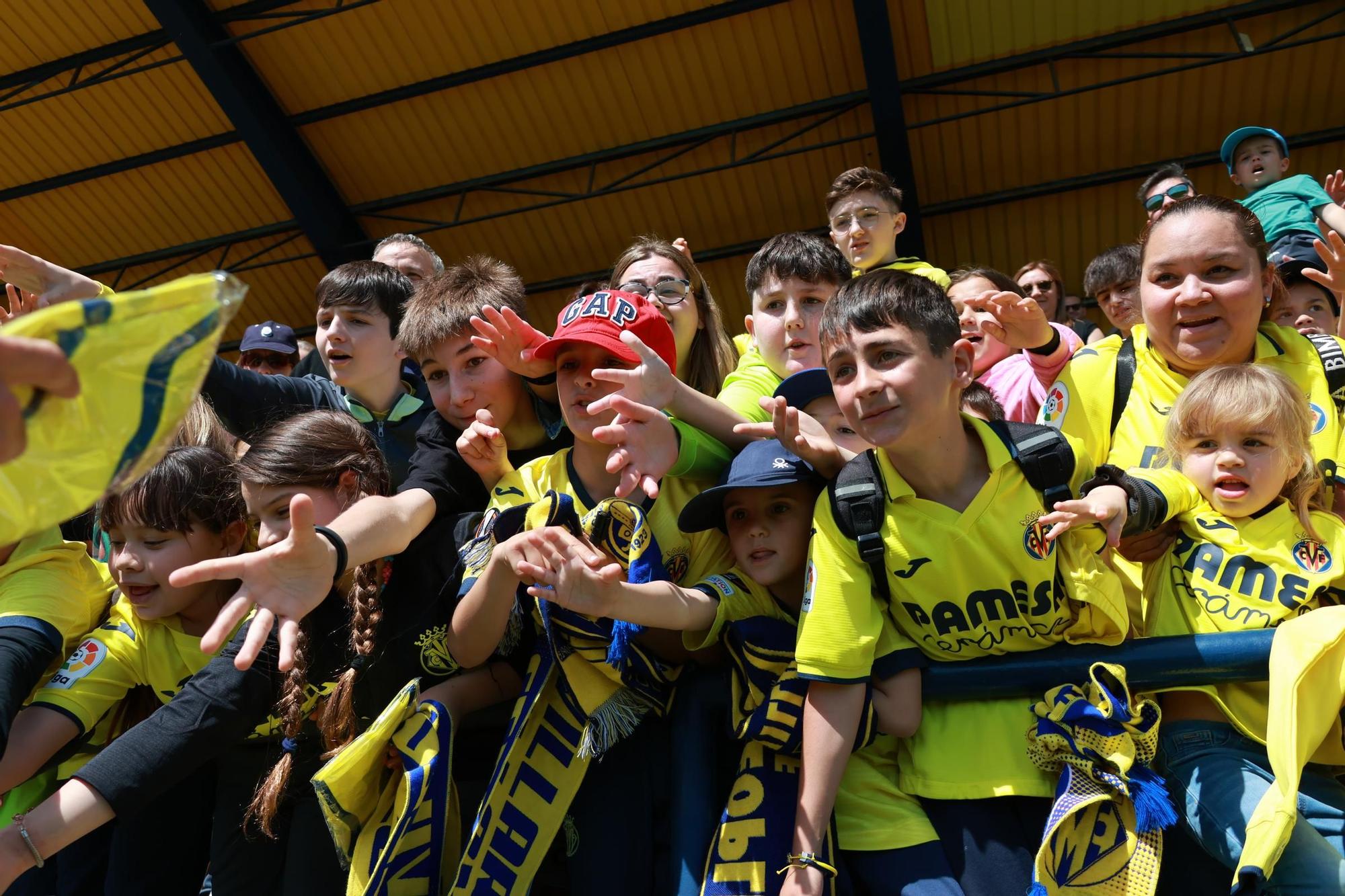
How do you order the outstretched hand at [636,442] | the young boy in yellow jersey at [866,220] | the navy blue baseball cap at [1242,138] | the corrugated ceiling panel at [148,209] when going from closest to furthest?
the outstretched hand at [636,442] < the young boy in yellow jersey at [866,220] < the navy blue baseball cap at [1242,138] < the corrugated ceiling panel at [148,209]

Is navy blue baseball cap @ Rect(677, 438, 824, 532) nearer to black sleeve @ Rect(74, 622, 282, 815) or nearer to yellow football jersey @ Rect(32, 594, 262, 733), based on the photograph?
black sleeve @ Rect(74, 622, 282, 815)

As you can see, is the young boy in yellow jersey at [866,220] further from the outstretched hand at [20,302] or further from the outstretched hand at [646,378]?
the outstretched hand at [20,302]

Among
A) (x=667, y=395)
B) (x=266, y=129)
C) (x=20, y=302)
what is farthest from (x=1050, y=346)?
(x=266, y=129)

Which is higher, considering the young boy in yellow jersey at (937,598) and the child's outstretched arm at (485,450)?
the child's outstretched arm at (485,450)

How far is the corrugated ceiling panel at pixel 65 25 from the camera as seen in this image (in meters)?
9.88

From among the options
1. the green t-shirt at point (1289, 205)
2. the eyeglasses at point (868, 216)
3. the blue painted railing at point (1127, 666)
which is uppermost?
the green t-shirt at point (1289, 205)

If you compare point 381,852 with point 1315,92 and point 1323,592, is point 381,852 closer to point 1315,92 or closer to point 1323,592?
point 1323,592

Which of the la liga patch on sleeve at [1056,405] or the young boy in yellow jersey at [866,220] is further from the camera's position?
the young boy in yellow jersey at [866,220]

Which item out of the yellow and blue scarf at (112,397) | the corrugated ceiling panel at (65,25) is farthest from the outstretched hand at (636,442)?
the corrugated ceiling panel at (65,25)

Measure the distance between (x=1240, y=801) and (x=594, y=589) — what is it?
129 centimetres

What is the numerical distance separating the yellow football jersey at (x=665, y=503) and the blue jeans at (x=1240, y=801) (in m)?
Answer: 1.05

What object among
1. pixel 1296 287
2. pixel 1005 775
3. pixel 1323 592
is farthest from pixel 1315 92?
pixel 1005 775

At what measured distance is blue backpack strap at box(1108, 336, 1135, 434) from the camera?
108 inches

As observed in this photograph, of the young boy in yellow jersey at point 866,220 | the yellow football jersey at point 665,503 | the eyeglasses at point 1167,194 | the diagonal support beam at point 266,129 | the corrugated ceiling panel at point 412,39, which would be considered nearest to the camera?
the yellow football jersey at point 665,503
